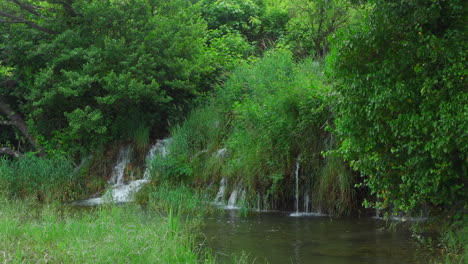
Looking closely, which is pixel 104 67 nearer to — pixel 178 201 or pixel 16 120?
pixel 16 120

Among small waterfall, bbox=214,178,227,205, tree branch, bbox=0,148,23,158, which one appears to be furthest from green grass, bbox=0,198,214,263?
tree branch, bbox=0,148,23,158

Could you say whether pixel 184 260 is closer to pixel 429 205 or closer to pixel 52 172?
pixel 429 205

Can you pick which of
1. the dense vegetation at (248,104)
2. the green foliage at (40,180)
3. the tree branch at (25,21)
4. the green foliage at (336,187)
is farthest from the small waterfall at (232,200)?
the tree branch at (25,21)

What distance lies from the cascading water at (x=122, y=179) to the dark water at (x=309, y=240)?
3526 millimetres

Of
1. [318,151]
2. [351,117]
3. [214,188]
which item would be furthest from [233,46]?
[351,117]

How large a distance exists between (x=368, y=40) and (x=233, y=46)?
39.4ft

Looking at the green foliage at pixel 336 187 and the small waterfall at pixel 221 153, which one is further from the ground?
the small waterfall at pixel 221 153

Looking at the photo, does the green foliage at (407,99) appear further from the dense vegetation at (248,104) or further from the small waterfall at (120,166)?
the small waterfall at (120,166)

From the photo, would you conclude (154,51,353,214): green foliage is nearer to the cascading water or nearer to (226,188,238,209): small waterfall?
(226,188,238,209): small waterfall

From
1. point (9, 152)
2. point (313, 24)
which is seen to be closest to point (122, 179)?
point (9, 152)

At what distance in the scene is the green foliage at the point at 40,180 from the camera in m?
14.1

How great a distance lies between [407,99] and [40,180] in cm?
1059

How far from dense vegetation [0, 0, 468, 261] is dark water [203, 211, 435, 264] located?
59 cm

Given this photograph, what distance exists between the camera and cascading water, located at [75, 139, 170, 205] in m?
13.8
